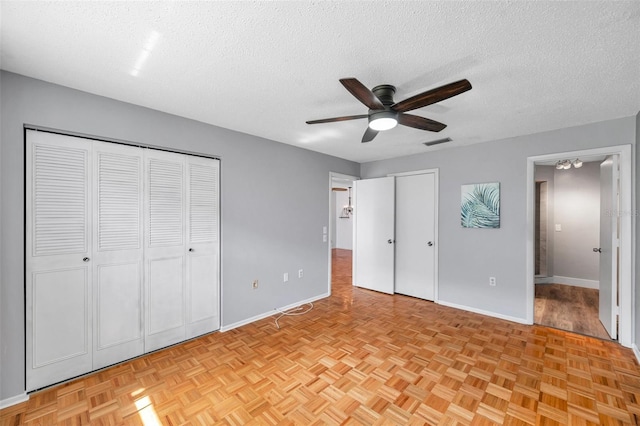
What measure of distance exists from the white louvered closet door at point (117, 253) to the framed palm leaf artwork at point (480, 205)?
400 cm

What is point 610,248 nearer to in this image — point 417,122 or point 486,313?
point 486,313

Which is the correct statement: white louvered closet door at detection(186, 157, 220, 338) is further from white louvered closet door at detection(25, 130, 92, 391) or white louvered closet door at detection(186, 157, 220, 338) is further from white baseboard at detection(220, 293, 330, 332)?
white louvered closet door at detection(25, 130, 92, 391)

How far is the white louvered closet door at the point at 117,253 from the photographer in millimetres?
2275

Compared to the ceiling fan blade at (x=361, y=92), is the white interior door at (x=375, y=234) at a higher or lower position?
lower

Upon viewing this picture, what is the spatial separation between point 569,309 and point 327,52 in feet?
15.4

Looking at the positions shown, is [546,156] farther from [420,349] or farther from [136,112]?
[136,112]

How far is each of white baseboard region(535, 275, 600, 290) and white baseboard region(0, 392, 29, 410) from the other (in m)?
7.15

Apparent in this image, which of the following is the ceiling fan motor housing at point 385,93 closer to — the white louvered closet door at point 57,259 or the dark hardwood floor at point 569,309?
the white louvered closet door at point 57,259

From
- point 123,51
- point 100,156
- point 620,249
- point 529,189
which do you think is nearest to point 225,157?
point 100,156

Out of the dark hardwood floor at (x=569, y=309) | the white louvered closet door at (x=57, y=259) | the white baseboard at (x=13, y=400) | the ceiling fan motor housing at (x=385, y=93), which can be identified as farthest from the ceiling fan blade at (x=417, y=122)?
the white baseboard at (x=13, y=400)

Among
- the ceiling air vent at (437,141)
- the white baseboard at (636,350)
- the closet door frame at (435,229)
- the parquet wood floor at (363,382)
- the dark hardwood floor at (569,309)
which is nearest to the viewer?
the parquet wood floor at (363,382)

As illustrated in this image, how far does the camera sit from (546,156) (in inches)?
124

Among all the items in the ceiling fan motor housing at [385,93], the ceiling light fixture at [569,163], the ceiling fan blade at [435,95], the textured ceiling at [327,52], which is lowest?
the ceiling light fixture at [569,163]

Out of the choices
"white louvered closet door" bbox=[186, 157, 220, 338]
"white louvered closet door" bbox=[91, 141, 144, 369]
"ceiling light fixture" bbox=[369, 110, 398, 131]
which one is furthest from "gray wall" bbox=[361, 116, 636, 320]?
"white louvered closet door" bbox=[91, 141, 144, 369]
